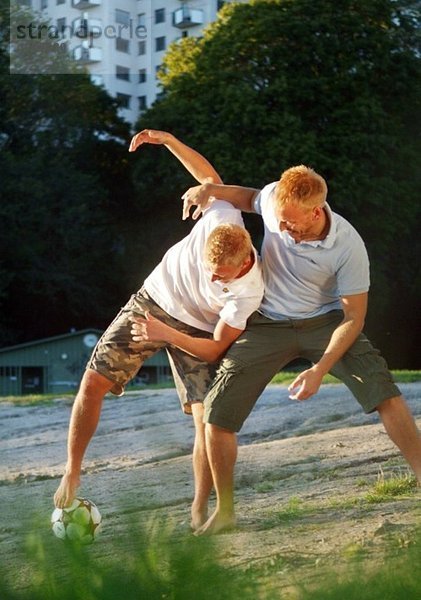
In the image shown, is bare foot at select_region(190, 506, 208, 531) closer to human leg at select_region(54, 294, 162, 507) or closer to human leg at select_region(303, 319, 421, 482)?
human leg at select_region(54, 294, 162, 507)

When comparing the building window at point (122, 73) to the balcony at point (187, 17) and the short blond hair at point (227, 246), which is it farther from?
the short blond hair at point (227, 246)

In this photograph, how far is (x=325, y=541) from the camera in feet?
15.6

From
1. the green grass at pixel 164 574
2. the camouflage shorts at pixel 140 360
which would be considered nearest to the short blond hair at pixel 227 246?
the camouflage shorts at pixel 140 360

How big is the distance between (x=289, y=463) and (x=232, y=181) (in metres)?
30.7

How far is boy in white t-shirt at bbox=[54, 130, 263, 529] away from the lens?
5930mm

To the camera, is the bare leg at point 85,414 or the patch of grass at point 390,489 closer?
the bare leg at point 85,414

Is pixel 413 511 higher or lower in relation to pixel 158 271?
lower

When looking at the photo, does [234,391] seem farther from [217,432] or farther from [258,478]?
[258,478]

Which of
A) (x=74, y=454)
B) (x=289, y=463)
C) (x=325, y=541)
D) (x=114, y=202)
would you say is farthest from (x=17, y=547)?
(x=114, y=202)

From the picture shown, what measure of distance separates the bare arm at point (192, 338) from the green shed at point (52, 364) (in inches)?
1298

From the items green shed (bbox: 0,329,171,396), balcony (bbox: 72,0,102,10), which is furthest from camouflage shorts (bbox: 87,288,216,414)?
balcony (bbox: 72,0,102,10)

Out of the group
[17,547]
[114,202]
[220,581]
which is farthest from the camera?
[114,202]

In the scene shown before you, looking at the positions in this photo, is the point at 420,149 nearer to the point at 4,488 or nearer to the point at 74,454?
the point at 4,488

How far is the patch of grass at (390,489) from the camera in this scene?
6.80m
